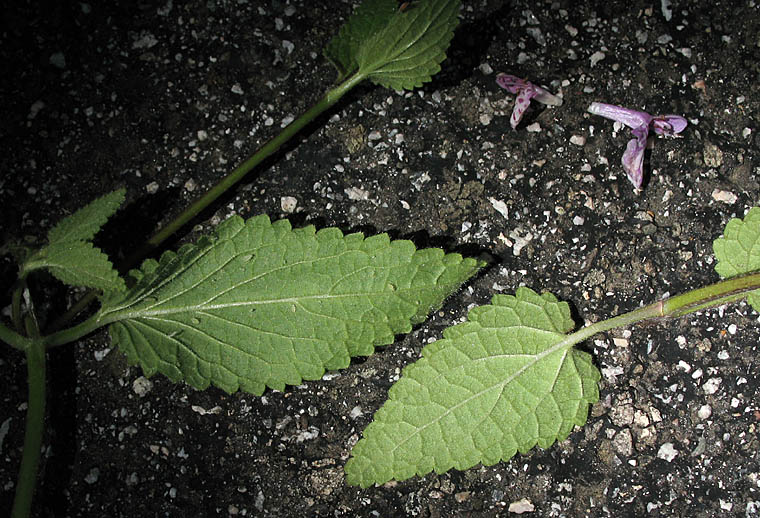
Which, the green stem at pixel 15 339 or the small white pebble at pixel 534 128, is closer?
the green stem at pixel 15 339

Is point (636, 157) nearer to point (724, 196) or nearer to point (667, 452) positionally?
point (724, 196)

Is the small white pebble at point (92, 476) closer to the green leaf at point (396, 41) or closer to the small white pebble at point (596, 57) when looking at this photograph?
the green leaf at point (396, 41)

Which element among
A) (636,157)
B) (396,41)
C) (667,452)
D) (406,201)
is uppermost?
(396,41)

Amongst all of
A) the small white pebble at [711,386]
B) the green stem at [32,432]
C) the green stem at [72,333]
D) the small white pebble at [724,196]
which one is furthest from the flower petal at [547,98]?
the green stem at [32,432]

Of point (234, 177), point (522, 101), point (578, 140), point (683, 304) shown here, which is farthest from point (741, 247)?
point (234, 177)

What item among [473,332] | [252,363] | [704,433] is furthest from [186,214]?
[704,433]
